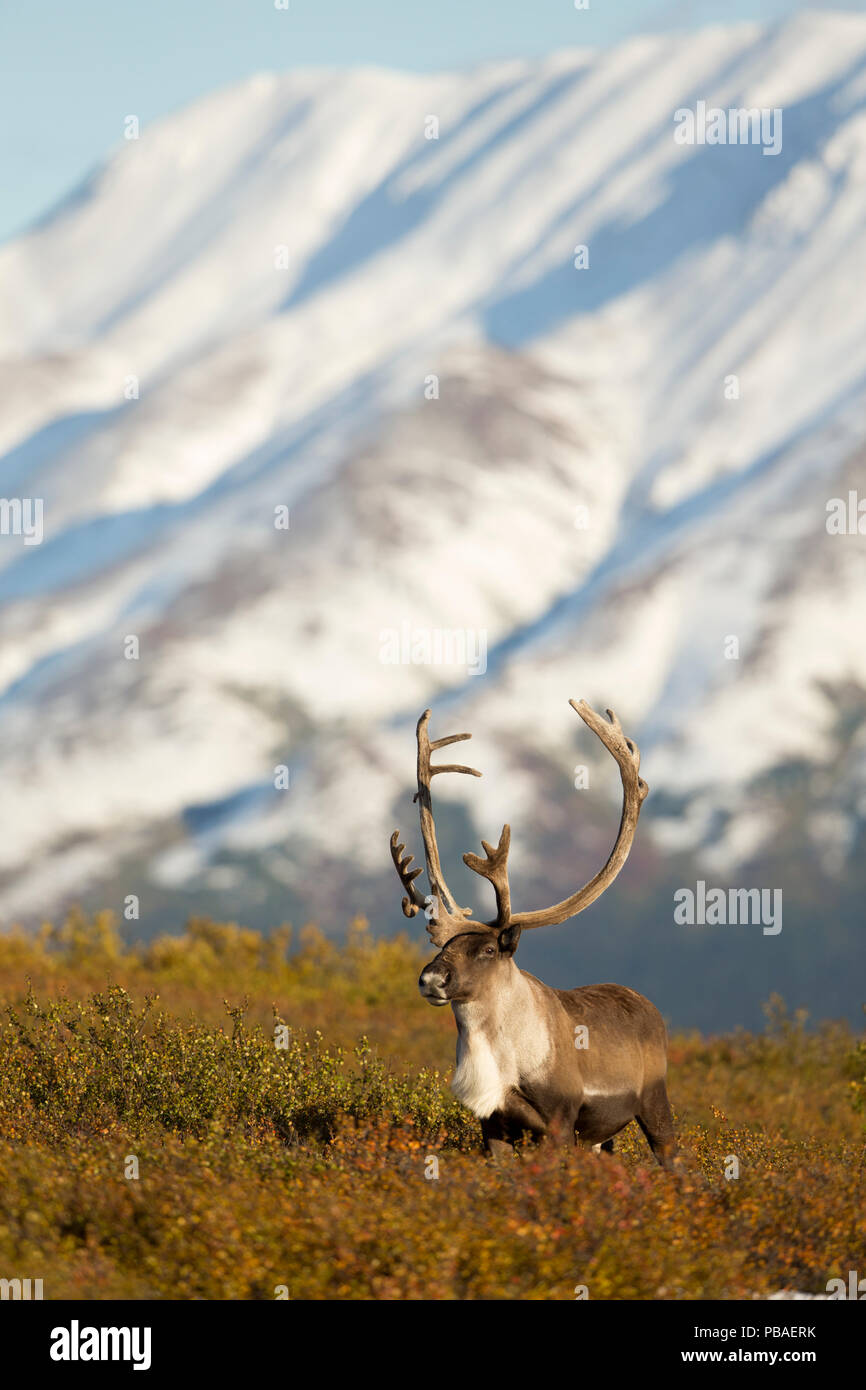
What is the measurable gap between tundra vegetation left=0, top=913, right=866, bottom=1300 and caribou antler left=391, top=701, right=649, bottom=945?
4.27 ft

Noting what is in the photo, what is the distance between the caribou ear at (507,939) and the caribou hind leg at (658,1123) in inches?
55.6

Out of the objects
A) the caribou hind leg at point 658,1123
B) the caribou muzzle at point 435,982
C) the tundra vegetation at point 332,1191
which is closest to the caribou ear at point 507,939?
the caribou muzzle at point 435,982

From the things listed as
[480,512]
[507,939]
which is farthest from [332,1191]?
[480,512]

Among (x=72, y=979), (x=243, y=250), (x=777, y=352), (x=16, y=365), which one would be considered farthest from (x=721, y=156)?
(x=72, y=979)

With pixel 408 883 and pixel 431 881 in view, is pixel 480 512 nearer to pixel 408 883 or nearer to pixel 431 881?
pixel 431 881

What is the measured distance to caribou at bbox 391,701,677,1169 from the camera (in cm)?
1014

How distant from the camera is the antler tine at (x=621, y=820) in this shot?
10820mm

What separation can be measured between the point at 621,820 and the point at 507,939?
3.71 ft

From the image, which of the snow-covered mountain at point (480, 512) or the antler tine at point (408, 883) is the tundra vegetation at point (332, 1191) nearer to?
the antler tine at point (408, 883)

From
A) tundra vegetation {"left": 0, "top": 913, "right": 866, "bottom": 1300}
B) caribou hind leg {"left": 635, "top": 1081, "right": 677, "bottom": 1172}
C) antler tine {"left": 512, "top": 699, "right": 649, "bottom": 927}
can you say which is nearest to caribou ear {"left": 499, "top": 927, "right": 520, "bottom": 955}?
antler tine {"left": 512, "top": 699, "right": 649, "bottom": 927}

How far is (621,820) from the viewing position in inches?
430

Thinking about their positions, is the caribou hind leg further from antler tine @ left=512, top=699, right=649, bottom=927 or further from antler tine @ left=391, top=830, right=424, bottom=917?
antler tine @ left=391, top=830, right=424, bottom=917

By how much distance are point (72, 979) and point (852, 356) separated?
121 m
